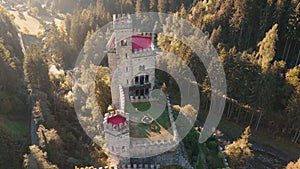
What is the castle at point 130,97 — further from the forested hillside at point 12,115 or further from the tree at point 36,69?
the tree at point 36,69

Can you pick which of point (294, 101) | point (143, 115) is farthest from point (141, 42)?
point (294, 101)

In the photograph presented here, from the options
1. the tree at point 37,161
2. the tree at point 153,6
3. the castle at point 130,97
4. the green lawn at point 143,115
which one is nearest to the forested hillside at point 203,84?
the tree at point 37,161

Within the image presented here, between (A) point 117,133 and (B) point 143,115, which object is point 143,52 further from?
(A) point 117,133

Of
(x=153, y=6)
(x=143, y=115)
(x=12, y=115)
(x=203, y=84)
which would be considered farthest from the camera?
(x=153, y=6)

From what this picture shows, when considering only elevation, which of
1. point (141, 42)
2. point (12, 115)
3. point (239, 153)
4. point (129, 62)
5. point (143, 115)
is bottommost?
point (239, 153)

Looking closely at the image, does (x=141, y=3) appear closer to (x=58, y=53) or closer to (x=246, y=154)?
(x=58, y=53)

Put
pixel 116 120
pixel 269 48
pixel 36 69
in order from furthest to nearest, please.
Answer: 1. pixel 36 69
2. pixel 269 48
3. pixel 116 120

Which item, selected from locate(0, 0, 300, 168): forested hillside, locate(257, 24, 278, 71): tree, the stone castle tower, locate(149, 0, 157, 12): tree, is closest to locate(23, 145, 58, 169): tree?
locate(0, 0, 300, 168): forested hillside
